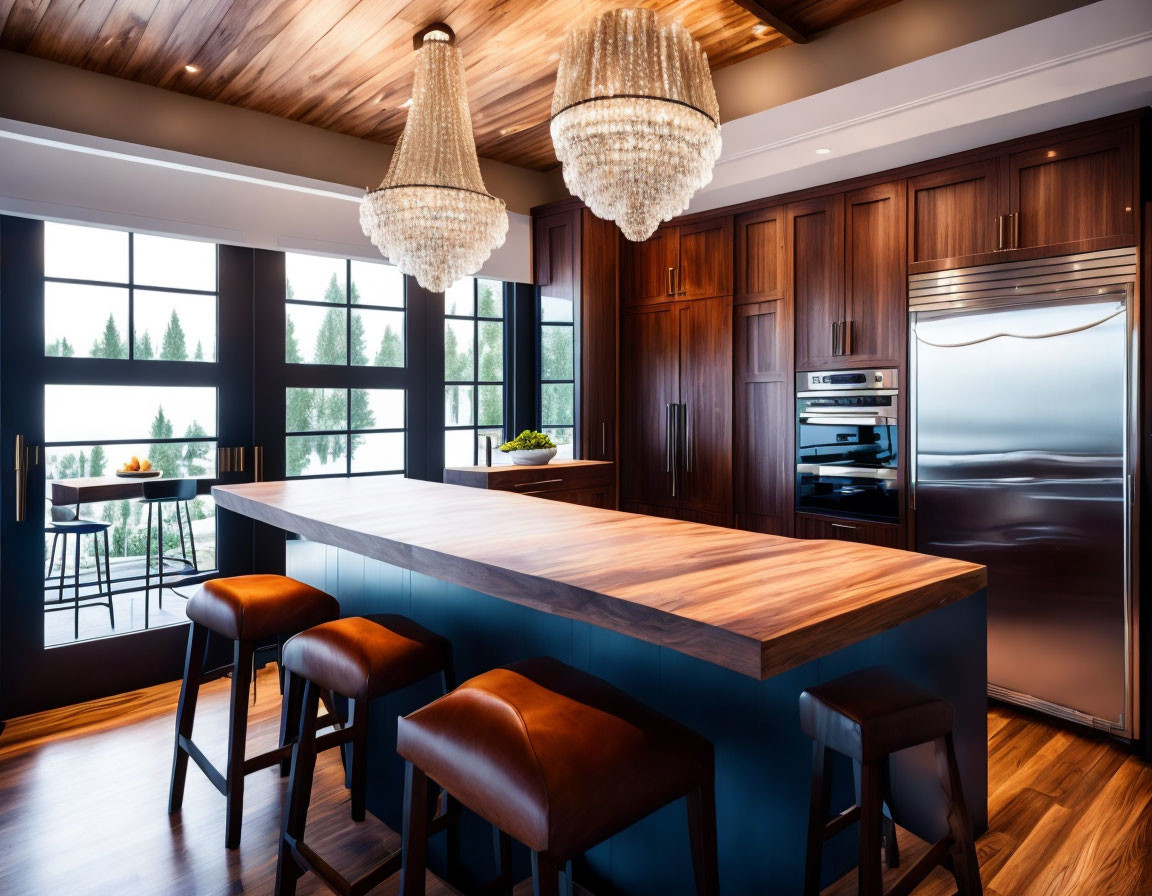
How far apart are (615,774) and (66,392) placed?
10.2ft

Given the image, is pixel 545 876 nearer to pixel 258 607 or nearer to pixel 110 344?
pixel 258 607

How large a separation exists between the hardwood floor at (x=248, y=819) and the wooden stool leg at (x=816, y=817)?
28cm

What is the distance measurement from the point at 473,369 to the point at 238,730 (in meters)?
2.74

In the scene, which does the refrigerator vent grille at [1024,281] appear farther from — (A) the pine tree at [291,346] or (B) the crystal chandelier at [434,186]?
(A) the pine tree at [291,346]

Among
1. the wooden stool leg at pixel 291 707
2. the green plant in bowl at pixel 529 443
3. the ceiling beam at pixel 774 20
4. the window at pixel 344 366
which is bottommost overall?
the wooden stool leg at pixel 291 707

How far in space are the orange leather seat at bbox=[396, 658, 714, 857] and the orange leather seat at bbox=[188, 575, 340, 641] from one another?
98 centimetres

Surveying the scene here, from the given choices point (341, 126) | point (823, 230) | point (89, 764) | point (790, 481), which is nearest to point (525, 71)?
point (341, 126)

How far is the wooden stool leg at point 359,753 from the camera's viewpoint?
1649 mm

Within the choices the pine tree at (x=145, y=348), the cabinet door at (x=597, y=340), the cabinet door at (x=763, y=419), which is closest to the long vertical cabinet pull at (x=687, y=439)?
the cabinet door at (x=763, y=419)

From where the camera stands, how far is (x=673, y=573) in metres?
1.30

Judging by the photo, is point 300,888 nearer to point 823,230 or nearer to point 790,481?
point 790,481

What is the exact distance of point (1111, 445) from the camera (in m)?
2.70

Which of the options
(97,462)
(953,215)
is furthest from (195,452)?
(953,215)

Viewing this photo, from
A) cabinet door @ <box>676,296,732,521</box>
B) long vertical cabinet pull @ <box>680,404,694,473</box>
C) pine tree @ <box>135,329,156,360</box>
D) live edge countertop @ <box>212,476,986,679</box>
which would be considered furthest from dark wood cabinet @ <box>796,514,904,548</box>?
pine tree @ <box>135,329,156,360</box>
